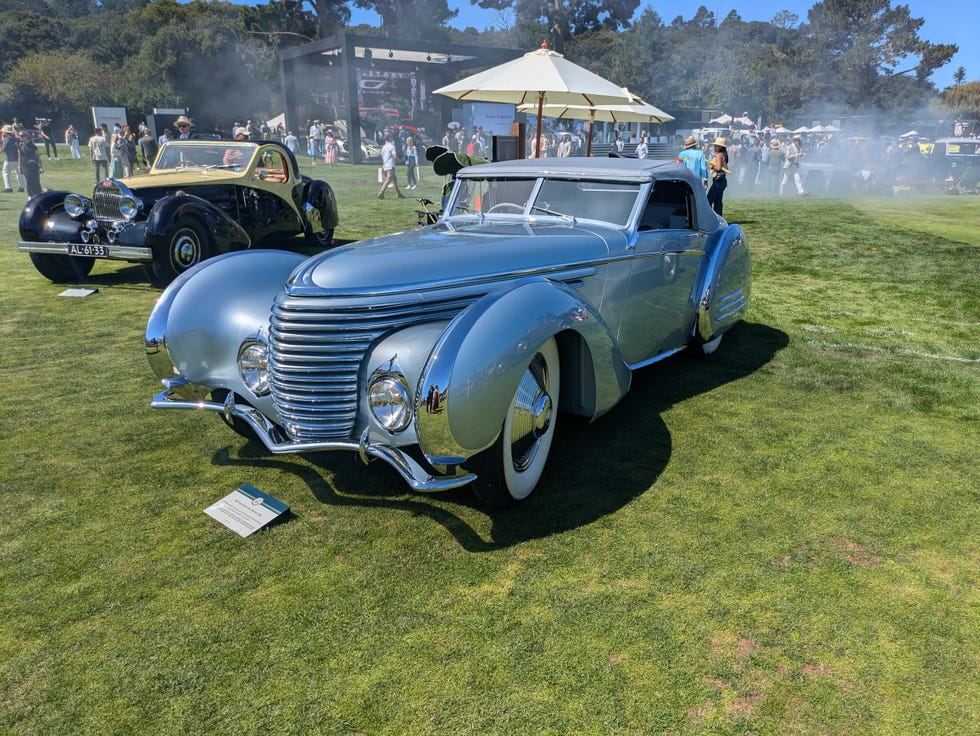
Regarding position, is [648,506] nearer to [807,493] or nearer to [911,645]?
[807,493]

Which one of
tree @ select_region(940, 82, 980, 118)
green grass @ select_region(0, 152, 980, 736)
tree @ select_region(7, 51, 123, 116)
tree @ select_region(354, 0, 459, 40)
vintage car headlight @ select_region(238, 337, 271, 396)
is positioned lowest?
green grass @ select_region(0, 152, 980, 736)

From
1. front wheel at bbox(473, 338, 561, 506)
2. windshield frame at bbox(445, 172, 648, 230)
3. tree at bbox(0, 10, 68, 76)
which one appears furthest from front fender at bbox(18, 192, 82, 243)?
tree at bbox(0, 10, 68, 76)

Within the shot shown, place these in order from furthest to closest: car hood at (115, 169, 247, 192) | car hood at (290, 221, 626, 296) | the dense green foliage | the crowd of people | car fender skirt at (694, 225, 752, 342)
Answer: the dense green foliage → the crowd of people → car hood at (115, 169, 247, 192) → car fender skirt at (694, 225, 752, 342) → car hood at (290, 221, 626, 296)

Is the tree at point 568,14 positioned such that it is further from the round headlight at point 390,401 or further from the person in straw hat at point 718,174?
the round headlight at point 390,401

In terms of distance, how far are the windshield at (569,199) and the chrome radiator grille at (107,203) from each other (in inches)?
219

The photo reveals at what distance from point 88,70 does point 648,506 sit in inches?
2172

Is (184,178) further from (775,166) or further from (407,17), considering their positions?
(407,17)

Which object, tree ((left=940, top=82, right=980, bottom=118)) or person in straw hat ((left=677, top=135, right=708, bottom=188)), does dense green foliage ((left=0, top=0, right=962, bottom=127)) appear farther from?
person in straw hat ((left=677, top=135, right=708, bottom=188))

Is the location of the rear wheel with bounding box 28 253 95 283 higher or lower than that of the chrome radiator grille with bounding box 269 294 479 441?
lower

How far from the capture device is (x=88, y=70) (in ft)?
150

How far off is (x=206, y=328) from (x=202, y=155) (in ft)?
22.7

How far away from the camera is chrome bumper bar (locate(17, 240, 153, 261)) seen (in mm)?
7281

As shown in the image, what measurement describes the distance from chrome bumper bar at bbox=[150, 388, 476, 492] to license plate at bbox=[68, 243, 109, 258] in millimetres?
5124

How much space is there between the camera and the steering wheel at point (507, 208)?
4.37 meters
